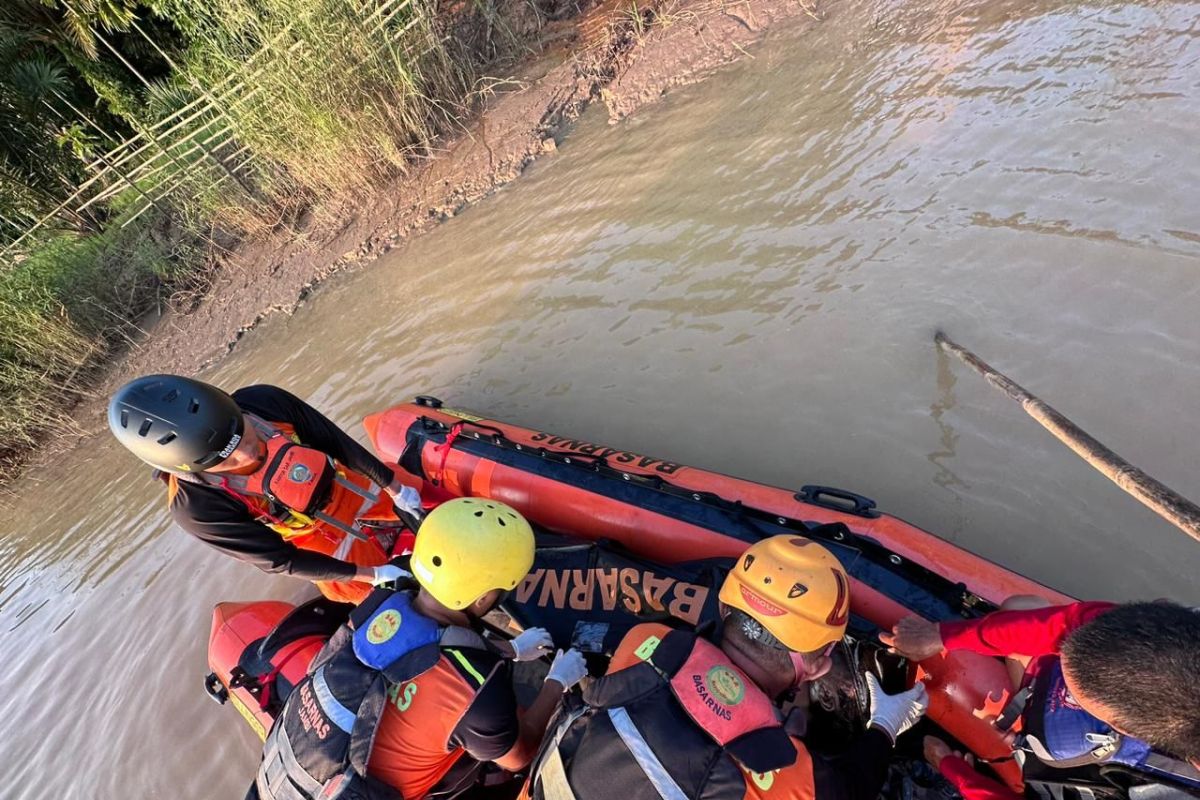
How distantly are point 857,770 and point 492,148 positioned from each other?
6.17 metres

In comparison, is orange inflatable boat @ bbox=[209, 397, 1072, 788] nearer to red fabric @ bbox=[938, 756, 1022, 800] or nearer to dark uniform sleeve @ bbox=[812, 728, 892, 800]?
red fabric @ bbox=[938, 756, 1022, 800]

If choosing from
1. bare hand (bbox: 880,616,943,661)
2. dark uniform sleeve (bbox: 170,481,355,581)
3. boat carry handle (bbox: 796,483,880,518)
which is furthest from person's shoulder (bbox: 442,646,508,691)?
boat carry handle (bbox: 796,483,880,518)

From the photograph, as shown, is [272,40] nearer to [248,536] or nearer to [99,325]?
[99,325]

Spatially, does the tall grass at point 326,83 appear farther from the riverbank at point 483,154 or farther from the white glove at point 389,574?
the white glove at point 389,574

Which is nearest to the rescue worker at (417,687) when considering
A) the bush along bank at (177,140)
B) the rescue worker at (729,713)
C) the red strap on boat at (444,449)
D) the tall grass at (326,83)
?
the rescue worker at (729,713)

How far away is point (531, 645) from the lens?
2.17m

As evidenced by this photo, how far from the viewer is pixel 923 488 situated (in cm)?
290

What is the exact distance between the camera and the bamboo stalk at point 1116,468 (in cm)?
182

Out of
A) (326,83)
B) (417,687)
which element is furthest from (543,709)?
(326,83)

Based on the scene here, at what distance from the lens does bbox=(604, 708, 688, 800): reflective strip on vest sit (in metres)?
1.39

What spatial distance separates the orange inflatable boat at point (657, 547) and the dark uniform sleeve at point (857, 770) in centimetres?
36

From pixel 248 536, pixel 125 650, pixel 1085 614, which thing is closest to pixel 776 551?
pixel 1085 614

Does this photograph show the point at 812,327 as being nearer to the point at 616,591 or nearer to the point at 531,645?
the point at 616,591

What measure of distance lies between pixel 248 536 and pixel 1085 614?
2.66 m
